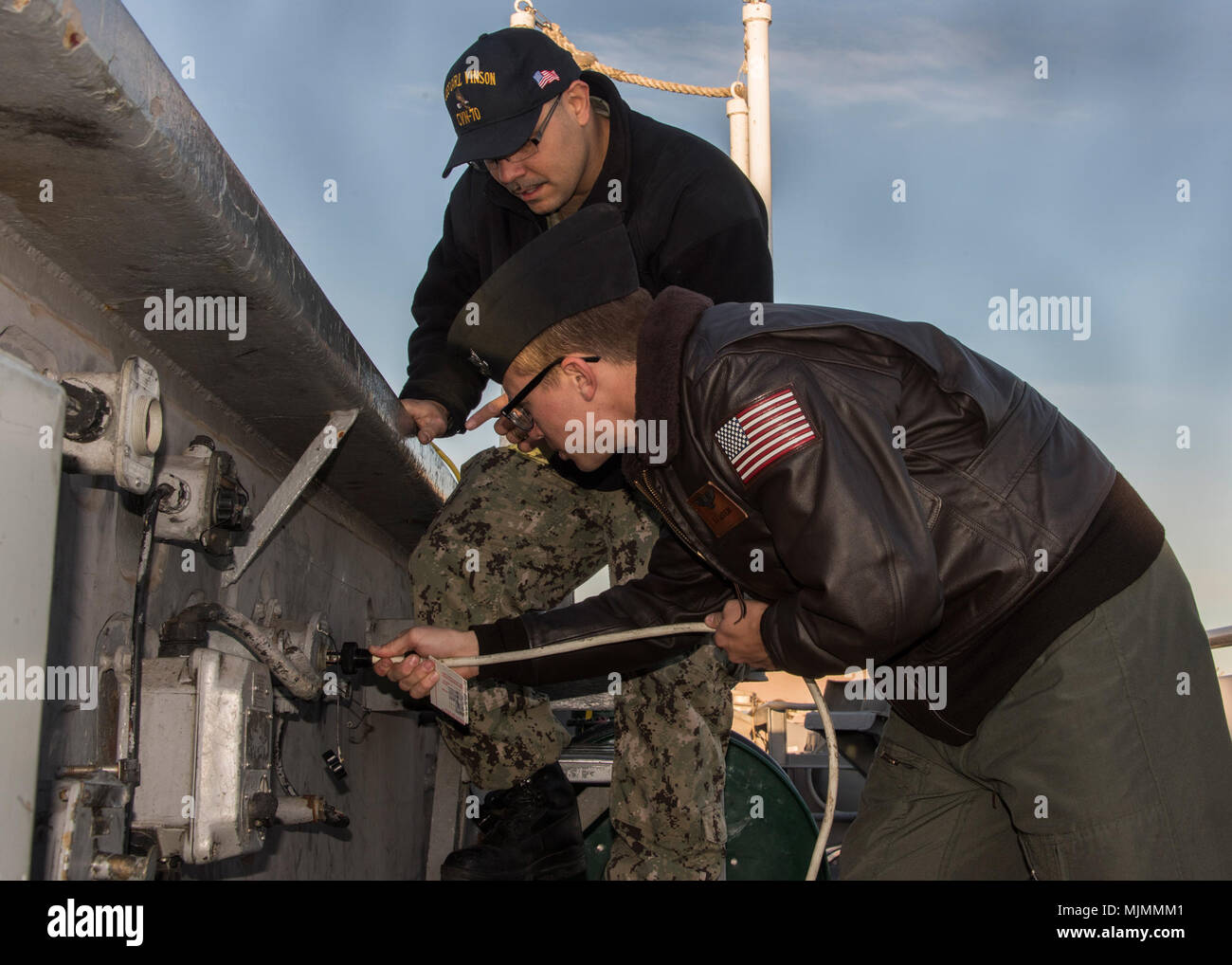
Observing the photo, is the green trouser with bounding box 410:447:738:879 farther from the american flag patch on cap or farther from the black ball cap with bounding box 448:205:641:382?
the american flag patch on cap

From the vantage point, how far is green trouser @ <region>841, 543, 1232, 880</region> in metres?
1.97

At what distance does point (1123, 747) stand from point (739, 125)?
7.88m

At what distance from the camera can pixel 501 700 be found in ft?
9.95

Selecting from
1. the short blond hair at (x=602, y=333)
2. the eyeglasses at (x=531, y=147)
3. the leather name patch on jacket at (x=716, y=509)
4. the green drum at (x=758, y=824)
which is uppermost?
the eyeglasses at (x=531, y=147)

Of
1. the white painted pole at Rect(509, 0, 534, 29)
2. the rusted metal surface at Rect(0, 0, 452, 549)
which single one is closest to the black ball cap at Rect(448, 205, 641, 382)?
the rusted metal surface at Rect(0, 0, 452, 549)

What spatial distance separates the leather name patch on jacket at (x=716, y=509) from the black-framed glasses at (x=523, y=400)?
0.31 m

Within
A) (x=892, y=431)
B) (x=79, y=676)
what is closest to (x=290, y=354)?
(x=79, y=676)

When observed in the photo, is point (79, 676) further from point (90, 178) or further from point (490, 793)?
point (490, 793)

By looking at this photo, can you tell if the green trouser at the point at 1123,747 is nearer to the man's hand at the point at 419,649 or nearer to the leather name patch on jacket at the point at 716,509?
the leather name patch on jacket at the point at 716,509

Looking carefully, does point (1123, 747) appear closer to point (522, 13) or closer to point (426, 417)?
point (426, 417)

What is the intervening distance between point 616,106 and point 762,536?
1.43m

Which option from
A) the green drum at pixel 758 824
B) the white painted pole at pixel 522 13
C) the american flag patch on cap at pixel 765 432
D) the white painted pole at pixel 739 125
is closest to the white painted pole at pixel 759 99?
the white painted pole at pixel 739 125

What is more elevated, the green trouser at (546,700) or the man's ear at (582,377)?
the man's ear at (582,377)

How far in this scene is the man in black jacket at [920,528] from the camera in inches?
70.6
